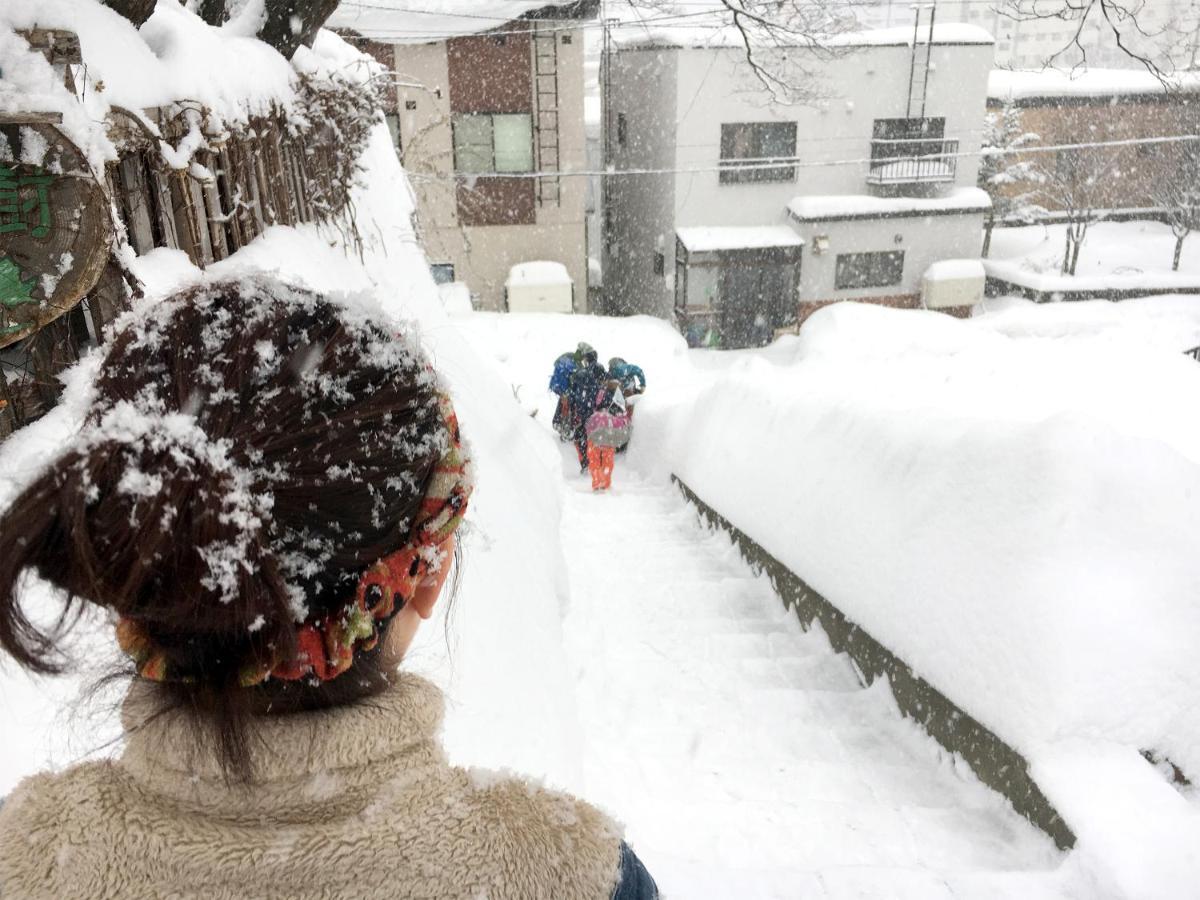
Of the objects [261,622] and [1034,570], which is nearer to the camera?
[261,622]

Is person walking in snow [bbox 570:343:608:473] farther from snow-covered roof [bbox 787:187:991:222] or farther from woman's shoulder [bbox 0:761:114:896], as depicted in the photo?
snow-covered roof [bbox 787:187:991:222]

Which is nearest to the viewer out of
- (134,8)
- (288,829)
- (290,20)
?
(288,829)

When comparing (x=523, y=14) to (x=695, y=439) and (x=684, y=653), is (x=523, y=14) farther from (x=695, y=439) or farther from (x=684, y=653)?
(x=684, y=653)

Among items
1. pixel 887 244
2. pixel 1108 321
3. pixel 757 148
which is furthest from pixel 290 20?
pixel 1108 321

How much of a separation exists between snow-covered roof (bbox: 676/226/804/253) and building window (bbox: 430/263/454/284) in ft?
20.8

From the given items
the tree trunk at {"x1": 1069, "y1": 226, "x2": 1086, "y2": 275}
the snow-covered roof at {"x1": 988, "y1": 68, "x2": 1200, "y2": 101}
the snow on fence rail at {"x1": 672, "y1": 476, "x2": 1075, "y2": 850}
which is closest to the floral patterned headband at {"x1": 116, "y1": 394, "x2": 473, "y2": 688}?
Result: the snow on fence rail at {"x1": 672, "y1": 476, "x2": 1075, "y2": 850}

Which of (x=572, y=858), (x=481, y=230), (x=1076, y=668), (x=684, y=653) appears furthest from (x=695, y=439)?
(x=481, y=230)

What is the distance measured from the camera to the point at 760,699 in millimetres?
4418

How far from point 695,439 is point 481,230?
1375cm

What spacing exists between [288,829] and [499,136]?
2066 cm

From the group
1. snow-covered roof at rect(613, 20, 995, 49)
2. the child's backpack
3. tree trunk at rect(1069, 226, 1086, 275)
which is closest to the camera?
the child's backpack

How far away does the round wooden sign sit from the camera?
7.32 ft

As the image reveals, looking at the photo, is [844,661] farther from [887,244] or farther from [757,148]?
[887,244]

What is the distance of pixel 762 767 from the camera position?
387 centimetres
